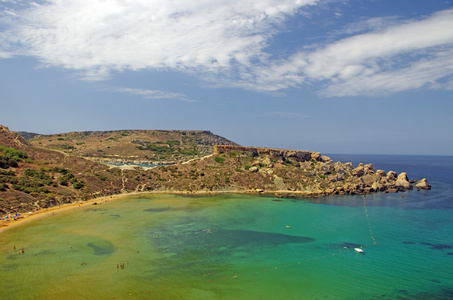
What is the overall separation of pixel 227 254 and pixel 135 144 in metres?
120

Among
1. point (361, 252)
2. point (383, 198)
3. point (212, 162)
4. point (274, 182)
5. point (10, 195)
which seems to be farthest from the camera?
point (212, 162)

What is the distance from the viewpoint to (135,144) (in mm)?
138500

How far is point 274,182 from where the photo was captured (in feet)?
232

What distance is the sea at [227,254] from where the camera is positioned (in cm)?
2089

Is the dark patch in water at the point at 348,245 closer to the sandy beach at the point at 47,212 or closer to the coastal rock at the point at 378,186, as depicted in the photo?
the sandy beach at the point at 47,212

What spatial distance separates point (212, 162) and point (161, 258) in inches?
2102

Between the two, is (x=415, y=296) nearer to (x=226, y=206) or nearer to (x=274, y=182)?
(x=226, y=206)

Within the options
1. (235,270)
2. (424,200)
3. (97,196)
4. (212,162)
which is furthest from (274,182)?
(235,270)

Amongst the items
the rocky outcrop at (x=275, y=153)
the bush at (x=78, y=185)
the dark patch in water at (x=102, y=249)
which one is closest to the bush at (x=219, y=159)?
the rocky outcrop at (x=275, y=153)

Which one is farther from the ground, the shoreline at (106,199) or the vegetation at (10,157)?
the vegetation at (10,157)

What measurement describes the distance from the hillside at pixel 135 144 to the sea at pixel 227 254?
243 feet

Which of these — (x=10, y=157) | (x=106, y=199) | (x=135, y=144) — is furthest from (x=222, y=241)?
(x=135, y=144)

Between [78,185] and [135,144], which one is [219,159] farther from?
[135,144]

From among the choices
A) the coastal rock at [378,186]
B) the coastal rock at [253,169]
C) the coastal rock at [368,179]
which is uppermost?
the coastal rock at [253,169]
